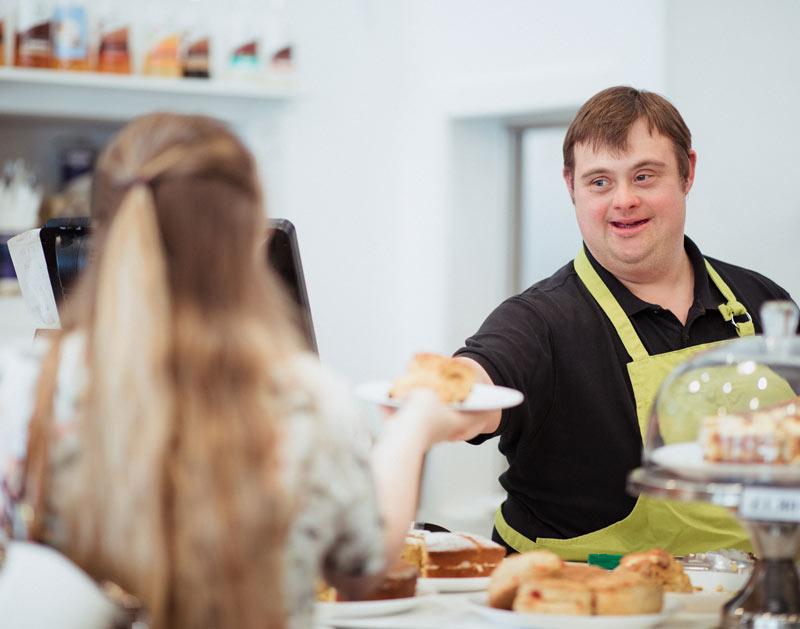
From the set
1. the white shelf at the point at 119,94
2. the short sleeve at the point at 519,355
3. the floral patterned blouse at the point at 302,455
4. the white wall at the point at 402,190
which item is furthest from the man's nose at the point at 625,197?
the white shelf at the point at 119,94

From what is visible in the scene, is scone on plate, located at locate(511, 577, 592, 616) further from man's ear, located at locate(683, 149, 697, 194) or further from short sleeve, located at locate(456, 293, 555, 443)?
man's ear, located at locate(683, 149, 697, 194)

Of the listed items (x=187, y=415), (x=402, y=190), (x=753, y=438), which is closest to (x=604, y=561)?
(x=753, y=438)

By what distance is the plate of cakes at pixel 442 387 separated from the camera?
55.7 inches

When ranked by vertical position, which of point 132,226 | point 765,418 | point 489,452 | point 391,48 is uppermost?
point 391,48

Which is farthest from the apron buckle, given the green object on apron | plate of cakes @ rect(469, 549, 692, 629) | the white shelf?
the white shelf

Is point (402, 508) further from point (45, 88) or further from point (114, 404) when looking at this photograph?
point (45, 88)

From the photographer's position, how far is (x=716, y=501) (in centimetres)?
121

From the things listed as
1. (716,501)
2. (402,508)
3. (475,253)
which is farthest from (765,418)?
(475,253)

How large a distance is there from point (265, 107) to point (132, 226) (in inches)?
124

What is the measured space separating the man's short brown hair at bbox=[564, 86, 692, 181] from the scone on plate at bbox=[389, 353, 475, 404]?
33.2 inches

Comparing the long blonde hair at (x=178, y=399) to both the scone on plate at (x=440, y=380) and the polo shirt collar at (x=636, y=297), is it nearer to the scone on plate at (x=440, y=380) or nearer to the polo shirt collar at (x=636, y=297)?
the scone on plate at (x=440, y=380)

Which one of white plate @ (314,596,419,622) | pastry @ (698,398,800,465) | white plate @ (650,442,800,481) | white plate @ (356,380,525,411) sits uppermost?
white plate @ (356,380,525,411)

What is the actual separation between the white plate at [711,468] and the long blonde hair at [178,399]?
498 millimetres

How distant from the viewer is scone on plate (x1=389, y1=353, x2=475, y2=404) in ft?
4.69
